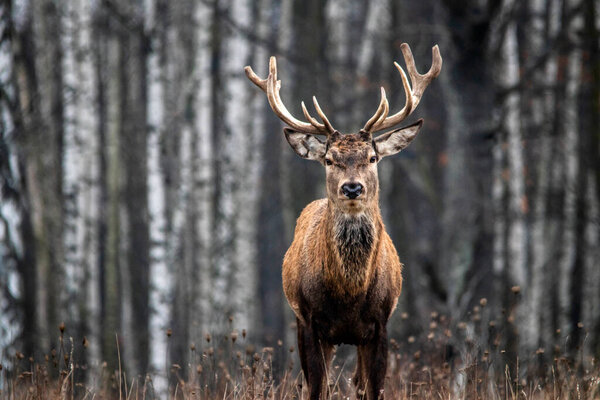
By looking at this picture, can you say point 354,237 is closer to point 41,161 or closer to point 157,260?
point 157,260

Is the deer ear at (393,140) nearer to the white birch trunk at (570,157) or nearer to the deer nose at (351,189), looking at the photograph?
the deer nose at (351,189)

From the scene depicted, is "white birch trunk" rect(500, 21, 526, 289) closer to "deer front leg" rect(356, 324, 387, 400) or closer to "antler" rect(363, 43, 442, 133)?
"antler" rect(363, 43, 442, 133)

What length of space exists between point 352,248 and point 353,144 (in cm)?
71

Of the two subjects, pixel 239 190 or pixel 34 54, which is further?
pixel 34 54

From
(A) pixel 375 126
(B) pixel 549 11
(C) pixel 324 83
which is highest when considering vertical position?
(B) pixel 549 11

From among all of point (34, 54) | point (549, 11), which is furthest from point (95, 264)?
point (549, 11)

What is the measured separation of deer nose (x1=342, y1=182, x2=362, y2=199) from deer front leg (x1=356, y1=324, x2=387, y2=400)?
880 mm

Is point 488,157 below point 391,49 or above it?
below

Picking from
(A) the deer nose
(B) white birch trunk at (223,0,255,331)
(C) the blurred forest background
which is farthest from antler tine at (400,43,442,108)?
(B) white birch trunk at (223,0,255,331)

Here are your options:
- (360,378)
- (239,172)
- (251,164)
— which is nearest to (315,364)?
(360,378)

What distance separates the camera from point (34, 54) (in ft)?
44.7

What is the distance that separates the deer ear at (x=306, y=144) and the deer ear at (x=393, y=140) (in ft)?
1.28

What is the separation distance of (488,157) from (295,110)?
19.9ft

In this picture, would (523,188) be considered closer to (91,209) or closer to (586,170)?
(586,170)
